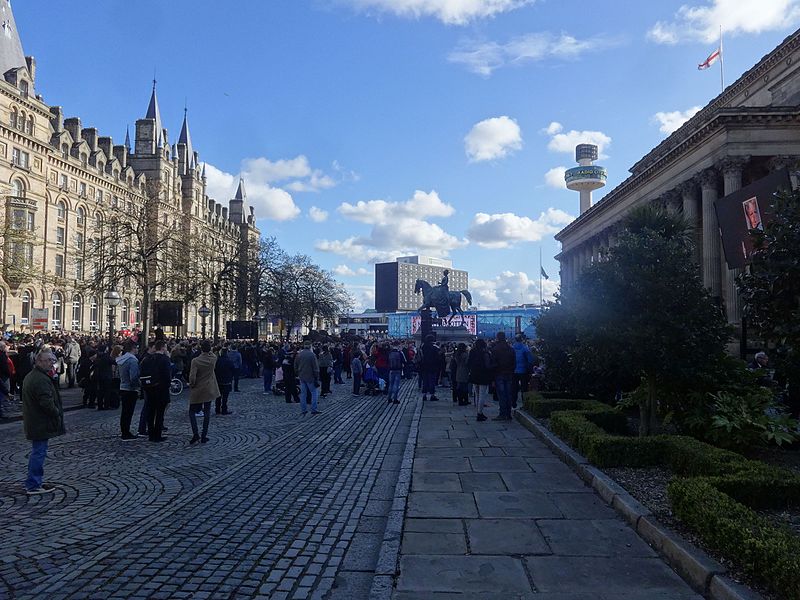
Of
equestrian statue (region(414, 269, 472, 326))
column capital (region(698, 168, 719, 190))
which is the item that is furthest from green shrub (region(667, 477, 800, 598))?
column capital (region(698, 168, 719, 190))

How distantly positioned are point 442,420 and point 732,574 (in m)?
10.2

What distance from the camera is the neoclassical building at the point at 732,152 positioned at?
35688 millimetres

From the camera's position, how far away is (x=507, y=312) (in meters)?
62.3

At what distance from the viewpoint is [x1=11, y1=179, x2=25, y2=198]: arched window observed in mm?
51547

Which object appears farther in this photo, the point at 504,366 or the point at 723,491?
the point at 504,366

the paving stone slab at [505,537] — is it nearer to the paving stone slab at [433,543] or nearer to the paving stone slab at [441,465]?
the paving stone slab at [433,543]

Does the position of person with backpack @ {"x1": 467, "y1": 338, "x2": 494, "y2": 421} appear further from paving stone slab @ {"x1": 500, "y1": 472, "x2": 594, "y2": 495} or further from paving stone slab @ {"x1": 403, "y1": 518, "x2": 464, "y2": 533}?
paving stone slab @ {"x1": 403, "y1": 518, "x2": 464, "y2": 533}

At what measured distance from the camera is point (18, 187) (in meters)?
52.5

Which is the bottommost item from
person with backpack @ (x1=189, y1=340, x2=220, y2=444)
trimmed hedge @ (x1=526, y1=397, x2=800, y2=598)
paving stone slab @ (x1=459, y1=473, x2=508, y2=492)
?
paving stone slab @ (x1=459, y1=473, x2=508, y2=492)

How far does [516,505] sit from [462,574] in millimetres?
2209

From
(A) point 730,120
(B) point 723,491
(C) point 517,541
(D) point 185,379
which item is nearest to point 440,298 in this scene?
(D) point 185,379

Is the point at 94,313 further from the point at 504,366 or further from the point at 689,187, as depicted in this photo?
the point at 504,366

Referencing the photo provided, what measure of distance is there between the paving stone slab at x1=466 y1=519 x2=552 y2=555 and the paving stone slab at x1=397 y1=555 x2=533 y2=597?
0.25m

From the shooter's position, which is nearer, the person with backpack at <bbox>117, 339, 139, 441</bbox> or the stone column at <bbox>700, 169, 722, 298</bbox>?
the person with backpack at <bbox>117, 339, 139, 441</bbox>
